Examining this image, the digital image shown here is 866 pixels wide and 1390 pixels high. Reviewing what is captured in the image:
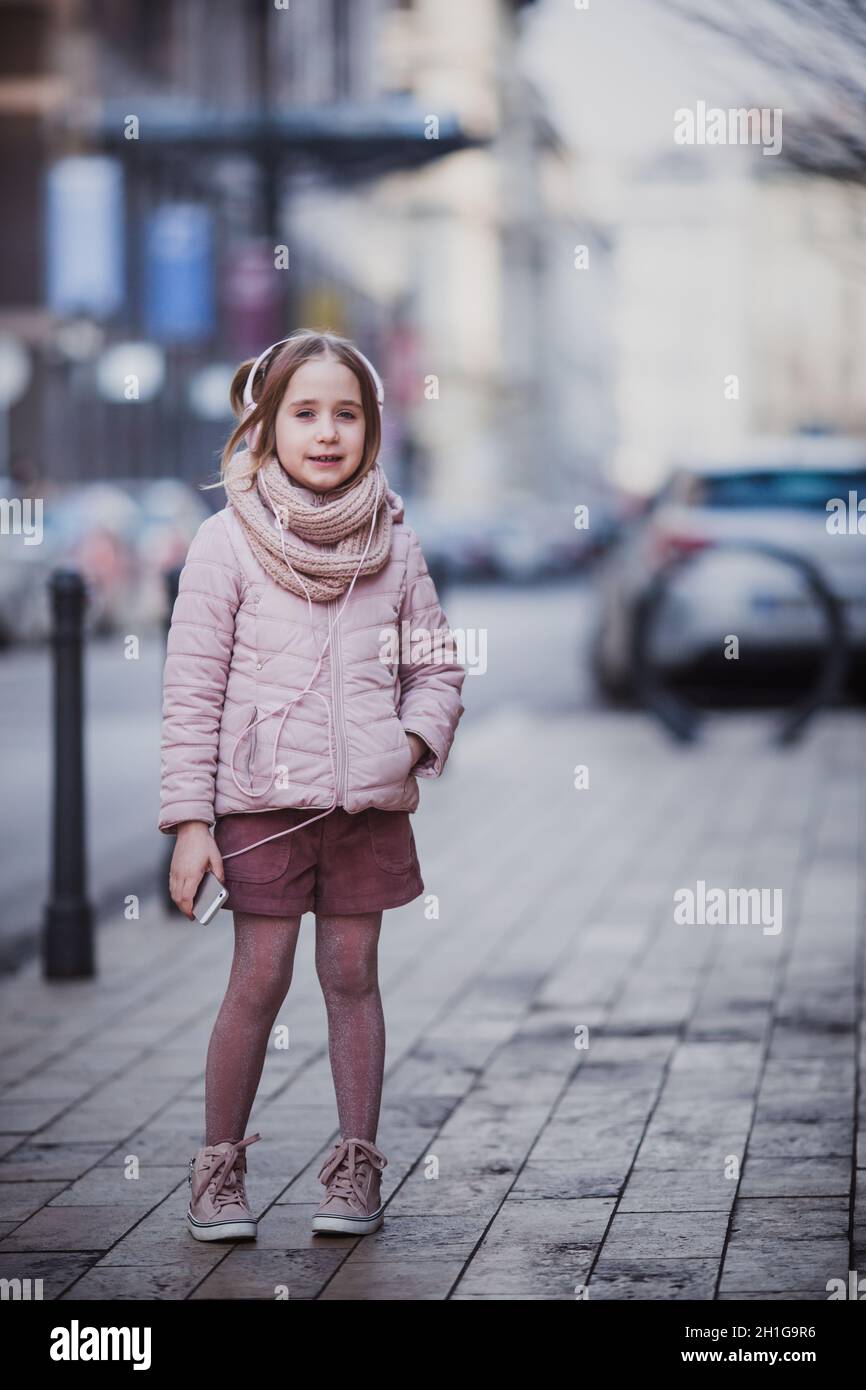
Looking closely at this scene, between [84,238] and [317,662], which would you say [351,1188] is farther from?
[84,238]

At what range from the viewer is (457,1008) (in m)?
6.49

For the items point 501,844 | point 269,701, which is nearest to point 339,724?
point 269,701

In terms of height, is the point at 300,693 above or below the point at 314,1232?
above

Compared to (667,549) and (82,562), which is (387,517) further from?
(82,562)

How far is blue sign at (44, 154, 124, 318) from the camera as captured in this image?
3253cm

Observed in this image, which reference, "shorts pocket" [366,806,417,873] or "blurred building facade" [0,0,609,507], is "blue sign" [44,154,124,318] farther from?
"shorts pocket" [366,806,417,873]

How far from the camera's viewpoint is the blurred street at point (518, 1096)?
13.5 feet

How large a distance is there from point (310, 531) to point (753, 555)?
10128 millimetres

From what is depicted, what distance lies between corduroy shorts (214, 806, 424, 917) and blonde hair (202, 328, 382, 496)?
1.97 feet

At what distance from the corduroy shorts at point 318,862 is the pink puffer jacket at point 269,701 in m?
0.06

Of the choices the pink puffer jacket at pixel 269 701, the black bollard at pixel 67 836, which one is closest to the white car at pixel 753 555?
the black bollard at pixel 67 836

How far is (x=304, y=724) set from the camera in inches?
164
